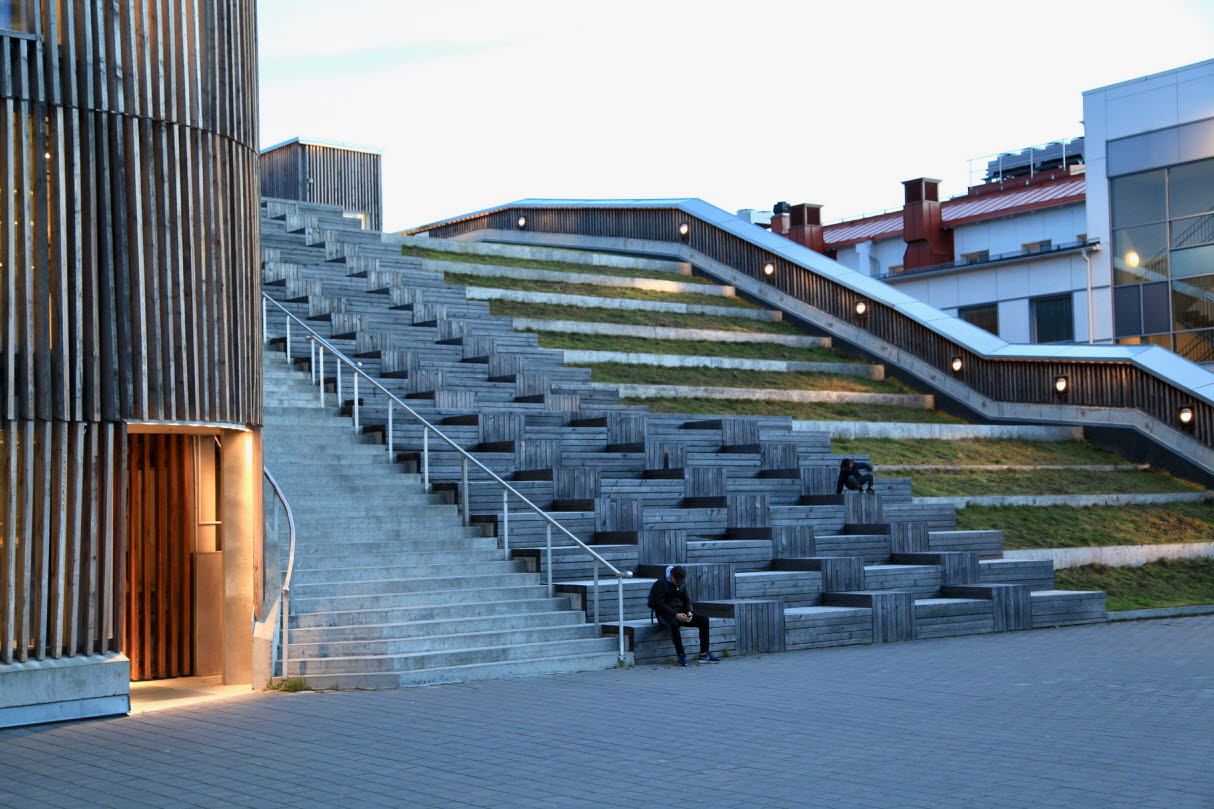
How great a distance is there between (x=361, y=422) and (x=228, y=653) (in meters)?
5.08

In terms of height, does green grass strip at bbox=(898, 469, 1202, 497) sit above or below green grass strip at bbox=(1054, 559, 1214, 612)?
above

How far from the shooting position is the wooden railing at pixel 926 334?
23656 millimetres

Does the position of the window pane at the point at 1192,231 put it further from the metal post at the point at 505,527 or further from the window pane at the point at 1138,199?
the metal post at the point at 505,527

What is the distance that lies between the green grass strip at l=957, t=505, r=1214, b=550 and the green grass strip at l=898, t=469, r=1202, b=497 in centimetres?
48

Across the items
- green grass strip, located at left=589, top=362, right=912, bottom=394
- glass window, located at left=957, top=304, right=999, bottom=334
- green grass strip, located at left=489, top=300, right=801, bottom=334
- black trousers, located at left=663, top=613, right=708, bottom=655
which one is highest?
glass window, located at left=957, top=304, right=999, bottom=334

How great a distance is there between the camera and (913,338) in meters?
26.6

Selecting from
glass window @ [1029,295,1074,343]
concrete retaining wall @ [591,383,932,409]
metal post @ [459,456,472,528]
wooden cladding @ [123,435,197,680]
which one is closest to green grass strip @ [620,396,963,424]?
concrete retaining wall @ [591,383,932,409]

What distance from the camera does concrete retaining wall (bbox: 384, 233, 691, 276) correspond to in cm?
2786

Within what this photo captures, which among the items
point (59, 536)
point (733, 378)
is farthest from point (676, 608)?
point (733, 378)

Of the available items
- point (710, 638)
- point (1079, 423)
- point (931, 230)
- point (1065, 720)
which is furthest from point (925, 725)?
point (931, 230)

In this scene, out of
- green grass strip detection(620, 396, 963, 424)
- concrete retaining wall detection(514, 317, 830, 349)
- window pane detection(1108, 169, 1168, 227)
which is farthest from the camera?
window pane detection(1108, 169, 1168, 227)

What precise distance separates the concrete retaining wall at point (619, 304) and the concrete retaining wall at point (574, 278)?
1.01m

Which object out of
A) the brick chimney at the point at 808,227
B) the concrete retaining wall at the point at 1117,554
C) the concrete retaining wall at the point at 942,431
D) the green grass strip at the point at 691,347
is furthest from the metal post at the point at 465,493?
the brick chimney at the point at 808,227

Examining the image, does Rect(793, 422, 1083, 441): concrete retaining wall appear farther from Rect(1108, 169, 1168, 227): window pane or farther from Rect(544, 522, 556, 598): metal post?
Rect(1108, 169, 1168, 227): window pane
